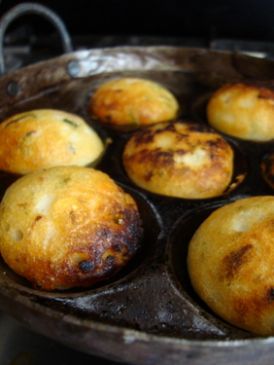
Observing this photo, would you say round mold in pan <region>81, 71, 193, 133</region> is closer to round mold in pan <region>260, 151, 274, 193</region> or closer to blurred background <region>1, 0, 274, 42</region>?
round mold in pan <region>260, 151, 274, 193</region>

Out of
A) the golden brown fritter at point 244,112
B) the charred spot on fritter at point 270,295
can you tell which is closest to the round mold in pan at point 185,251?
the charred spot on fritter at point 270,295

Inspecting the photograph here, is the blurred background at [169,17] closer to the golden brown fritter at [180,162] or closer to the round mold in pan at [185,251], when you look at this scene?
the golden brown fritter at [180,162]

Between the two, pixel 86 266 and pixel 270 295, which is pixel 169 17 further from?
pixel 270 295


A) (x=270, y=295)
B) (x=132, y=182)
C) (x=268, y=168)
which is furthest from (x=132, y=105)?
(x=270, y=295)

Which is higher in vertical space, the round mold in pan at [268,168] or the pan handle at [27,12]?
the pan handle at [27,12]

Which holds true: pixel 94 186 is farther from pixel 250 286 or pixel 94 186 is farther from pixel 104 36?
pixel 104 36

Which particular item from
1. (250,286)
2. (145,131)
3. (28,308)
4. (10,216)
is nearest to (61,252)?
(10,216)
